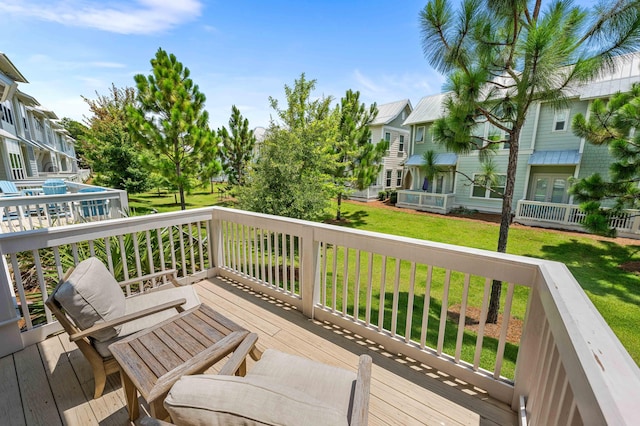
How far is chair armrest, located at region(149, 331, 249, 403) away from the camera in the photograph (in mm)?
1405

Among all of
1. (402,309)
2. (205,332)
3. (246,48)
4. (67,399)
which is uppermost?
(246,48)

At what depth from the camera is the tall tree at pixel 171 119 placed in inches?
300

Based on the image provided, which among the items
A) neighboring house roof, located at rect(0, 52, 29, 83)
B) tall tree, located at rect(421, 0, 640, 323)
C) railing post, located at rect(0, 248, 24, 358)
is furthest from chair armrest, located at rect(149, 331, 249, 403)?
neighboring house roof, located at rect(0, 52, 29, 83)

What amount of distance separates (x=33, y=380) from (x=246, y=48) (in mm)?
7496

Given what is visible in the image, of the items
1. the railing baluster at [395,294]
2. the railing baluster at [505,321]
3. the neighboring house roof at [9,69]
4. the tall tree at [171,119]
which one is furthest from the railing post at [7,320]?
the neighboring house roof at [9,69]

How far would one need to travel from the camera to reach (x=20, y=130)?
51.6 feet

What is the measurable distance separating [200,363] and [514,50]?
5.39 m

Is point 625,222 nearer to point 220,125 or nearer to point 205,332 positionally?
point 205,332

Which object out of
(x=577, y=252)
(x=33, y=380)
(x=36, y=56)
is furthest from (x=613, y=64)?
(x=36, y=56)

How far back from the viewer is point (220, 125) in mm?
16391

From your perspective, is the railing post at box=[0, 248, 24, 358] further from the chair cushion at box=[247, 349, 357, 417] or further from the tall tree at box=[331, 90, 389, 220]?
the tall tree at box=[331, 90, 389, 220]

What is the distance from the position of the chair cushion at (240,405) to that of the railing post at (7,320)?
2686 mm

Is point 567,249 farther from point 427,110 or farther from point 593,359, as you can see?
point 593,359

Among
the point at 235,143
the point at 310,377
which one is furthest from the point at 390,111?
the point at 310,377
